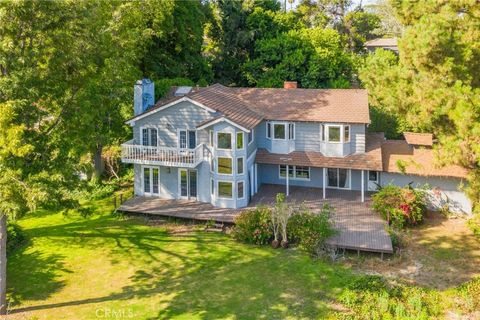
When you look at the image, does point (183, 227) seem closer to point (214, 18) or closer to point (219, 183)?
point (219, 183)

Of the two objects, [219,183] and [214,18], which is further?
[214,18]

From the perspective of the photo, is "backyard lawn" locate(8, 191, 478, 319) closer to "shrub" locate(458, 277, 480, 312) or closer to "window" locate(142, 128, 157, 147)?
"shrub" locate(458, 277, 480, 312)

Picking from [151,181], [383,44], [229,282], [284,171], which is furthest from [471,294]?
[383,44]

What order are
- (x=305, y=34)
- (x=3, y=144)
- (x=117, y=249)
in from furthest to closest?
(x=305, y=34) < (x=117, y=249) < (x=3, y=144)

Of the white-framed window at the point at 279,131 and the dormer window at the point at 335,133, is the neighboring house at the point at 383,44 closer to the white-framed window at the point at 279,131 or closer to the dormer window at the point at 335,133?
the dormer window at the point at 335,133

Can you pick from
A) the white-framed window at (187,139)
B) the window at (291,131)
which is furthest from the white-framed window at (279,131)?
the white-framed window at (187,139)

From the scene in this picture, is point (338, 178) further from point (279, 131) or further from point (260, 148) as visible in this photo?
point (260, 148)

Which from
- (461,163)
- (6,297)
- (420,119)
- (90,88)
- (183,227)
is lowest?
(6,297)

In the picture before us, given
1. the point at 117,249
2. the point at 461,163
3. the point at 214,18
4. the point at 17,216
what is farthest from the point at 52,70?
the point at 214,18
